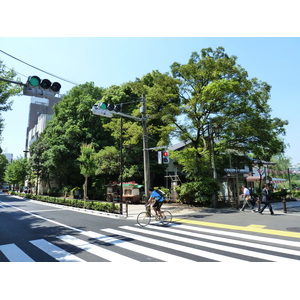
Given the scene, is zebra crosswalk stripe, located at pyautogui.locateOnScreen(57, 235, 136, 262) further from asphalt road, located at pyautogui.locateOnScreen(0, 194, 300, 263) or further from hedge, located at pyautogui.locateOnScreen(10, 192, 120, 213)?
hedge, located at pyautogui.locateOnScreen(10, 192, 120, 213)

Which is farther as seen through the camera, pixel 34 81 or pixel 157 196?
pixel 157 196

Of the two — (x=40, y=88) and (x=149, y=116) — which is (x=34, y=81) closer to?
(x=40, y=88)

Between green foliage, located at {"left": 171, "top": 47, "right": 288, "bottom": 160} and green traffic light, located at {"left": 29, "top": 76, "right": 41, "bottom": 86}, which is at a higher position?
green foliage, located at {"left": 171, "top": 47, "right": 288, "bottom": 160}

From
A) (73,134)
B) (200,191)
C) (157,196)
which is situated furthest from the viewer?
(73,134)

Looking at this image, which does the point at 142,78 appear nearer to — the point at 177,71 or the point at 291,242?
the point at 177,71

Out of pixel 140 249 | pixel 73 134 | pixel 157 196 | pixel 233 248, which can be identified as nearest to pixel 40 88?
pixel 140 249

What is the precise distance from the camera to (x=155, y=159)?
28688 mm

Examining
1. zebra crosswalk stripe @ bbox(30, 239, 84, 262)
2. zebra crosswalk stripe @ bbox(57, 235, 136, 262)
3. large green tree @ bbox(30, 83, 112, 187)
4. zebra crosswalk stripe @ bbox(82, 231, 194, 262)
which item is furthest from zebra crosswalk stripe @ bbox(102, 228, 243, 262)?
large green tree @ bbox(30, 83, 112, 187)

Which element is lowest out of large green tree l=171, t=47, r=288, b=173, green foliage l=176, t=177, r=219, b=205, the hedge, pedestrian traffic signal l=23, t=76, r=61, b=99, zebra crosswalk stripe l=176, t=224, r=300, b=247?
zebra crosswalk stripe l=176, t=224, r=300, b=247

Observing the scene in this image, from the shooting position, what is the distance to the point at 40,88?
6.85 metres

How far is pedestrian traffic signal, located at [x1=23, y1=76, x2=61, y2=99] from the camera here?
6.64 m

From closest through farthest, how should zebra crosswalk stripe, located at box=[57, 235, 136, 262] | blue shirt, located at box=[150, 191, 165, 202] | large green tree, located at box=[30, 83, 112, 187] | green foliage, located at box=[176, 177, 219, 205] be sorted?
1. zebra crosswalk stripe, located at box=[57, 235, 136, 262]
2. blue shirt, located at box=[150, 191, 165, 202]
3. green foliage, located at box=[176, 177, 219, 205]
4. large green tree, located at box=[30, 83, 112, 187]

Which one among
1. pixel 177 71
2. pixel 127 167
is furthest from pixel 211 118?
pixel 127 167

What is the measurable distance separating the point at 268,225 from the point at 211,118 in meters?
9.47
